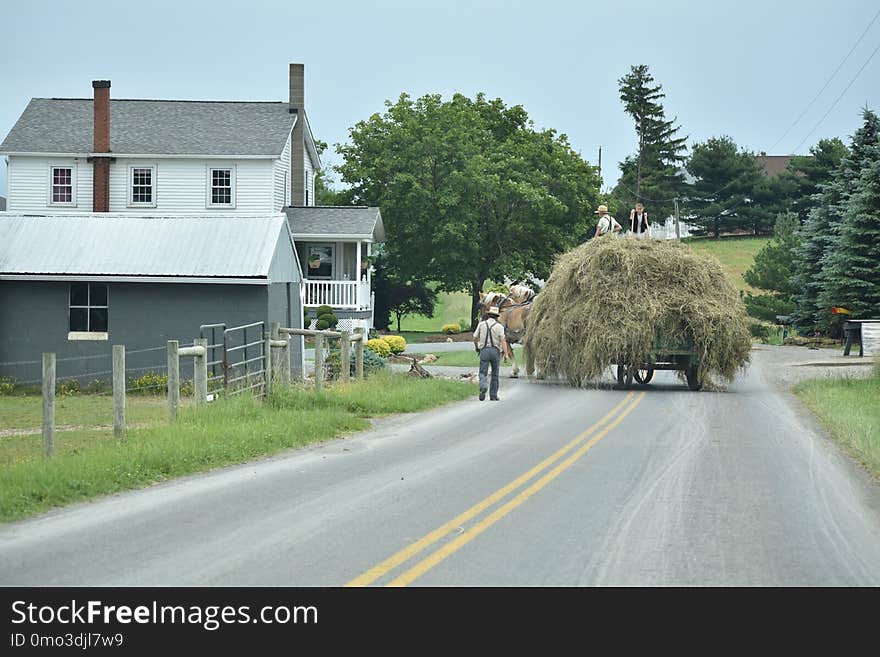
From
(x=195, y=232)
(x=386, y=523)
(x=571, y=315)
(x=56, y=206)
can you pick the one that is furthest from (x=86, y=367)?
(x=386, y=523)

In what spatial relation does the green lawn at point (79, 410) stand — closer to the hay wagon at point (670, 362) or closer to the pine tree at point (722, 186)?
the hay wagon at point (670, 362)

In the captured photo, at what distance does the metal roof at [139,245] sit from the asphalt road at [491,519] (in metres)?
13.5

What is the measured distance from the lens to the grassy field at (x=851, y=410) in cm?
1534

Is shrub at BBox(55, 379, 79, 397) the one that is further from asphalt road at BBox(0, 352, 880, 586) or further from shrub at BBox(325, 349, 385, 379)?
asphalt road at BBox(0, 352, 880, 586)

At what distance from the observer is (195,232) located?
30.6 meters

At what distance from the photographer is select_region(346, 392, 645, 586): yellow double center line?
26.1 ft

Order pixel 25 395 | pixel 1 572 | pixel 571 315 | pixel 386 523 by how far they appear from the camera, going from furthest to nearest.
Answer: pixel 25 395
pixel 571 315
pixel 386 523
pixel 1 572

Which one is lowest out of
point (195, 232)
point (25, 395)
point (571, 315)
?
point (25, 395)

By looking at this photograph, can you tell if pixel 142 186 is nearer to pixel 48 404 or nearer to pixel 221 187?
pixel 221 187

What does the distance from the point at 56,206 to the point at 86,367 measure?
16.4 m

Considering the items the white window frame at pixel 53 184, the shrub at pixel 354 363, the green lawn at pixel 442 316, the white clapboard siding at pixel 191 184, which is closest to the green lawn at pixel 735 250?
the green lawn at pixel 442 316

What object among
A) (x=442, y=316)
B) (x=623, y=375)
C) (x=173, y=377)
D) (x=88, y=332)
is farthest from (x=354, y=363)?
(x=442, y=316)

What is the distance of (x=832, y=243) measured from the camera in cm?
4550
